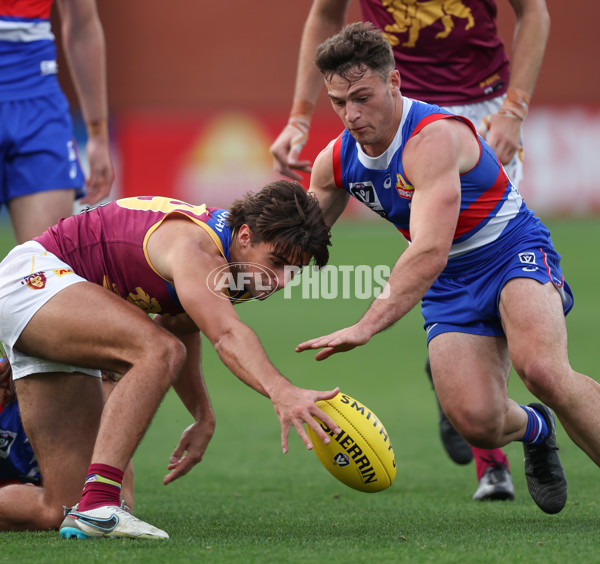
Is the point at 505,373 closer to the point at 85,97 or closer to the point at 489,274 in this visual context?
the point at 489,274

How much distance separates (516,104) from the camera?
520 centimetres

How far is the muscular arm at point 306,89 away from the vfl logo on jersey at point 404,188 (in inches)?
43.0

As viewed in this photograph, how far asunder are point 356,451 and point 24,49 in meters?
2.90

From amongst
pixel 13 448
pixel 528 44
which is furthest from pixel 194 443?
pixel 528 44

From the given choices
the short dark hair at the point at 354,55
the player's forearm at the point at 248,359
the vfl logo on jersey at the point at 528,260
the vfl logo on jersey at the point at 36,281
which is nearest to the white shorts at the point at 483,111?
the vfl logo on jersey at the point at 528,260

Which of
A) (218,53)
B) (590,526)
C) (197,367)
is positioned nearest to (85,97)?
(197,367)

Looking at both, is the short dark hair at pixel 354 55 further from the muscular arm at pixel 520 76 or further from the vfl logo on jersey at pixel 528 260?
the muscular arm at pixel 520 76

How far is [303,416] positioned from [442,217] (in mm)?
1049

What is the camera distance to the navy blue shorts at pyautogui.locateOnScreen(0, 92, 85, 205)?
211 inches

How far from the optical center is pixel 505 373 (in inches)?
182

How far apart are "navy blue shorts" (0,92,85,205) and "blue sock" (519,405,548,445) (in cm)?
270

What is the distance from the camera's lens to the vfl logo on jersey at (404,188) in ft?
14.3

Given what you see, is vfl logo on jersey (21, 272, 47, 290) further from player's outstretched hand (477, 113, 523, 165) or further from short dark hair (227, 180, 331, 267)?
player's outstretched hand (477, 113, 523, 165)

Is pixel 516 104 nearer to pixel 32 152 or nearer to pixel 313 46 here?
pixel 313 46
